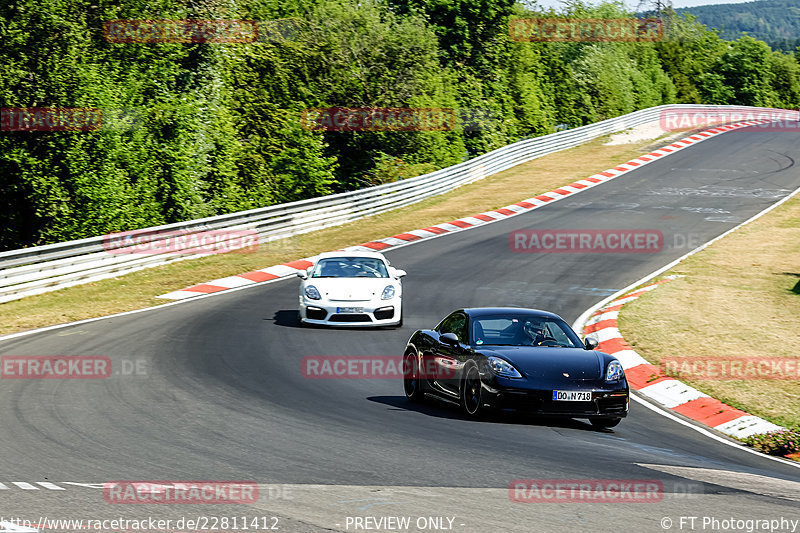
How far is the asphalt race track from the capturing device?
6383 mm

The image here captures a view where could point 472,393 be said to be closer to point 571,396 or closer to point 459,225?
point 571,396

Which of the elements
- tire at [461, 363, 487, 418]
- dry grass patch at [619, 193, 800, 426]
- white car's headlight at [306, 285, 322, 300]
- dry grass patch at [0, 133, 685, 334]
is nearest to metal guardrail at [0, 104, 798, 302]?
dry grass patch at [0, 133, 685, 334]

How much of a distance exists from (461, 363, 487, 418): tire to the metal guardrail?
43.4 ft

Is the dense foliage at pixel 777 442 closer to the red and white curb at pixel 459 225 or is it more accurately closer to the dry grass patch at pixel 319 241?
the dry grass patch at pixel 319 241

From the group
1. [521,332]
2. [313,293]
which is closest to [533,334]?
[521,332]

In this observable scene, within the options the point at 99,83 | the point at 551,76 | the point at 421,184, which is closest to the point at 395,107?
the point at 421,184

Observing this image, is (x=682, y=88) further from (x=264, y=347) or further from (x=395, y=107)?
(x=264, y=347)

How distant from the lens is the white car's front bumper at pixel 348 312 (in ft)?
56.7

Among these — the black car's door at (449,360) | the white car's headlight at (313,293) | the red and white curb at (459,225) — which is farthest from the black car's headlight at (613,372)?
the red and white curb at (459,225)

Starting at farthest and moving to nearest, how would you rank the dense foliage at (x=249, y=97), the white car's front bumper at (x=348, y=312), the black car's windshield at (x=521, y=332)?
the dense foliage at (x=249, y=97) < the white car's front bumper at (x=348, y=312) < the black car's windshield at (x=521, y=332)

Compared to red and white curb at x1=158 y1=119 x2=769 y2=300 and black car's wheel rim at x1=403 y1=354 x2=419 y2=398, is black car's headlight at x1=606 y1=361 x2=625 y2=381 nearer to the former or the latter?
black car's wheel rim at x1=403 y1=354 x2=419 y2=398

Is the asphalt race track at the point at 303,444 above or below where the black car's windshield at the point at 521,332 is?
below

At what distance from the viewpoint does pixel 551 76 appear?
70250 millimetres

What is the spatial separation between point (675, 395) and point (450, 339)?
380cm
